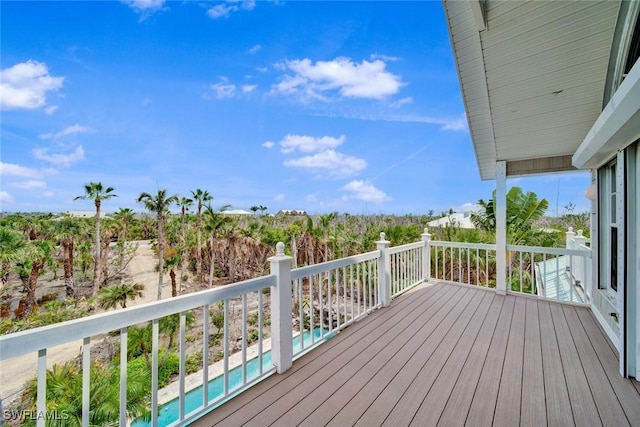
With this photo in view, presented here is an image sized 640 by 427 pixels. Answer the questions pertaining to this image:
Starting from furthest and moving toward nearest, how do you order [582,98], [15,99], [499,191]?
[15,99]
[499,191]
[582,98]

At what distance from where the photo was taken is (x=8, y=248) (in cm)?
1667

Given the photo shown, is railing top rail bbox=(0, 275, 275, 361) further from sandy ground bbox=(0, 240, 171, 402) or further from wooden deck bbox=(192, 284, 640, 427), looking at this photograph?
sandy ground bbox=(0, 240, 171, 402)

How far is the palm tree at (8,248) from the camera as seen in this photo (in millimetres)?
16344

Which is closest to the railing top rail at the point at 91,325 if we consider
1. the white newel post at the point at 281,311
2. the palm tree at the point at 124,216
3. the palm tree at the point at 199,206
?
the white newel post at the point at 281,311

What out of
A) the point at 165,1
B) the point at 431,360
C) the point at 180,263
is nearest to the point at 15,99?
the point at 165,1

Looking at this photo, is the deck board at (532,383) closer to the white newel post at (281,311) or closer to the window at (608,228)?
the window at (608,228)

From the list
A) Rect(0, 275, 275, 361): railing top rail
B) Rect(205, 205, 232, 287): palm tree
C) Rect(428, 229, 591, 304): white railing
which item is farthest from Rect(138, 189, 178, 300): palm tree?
Rect(0, 275, 275, 361): railing top rail

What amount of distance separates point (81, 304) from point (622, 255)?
2469 cm

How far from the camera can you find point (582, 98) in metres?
3.84

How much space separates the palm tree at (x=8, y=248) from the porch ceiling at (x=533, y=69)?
77.1ft

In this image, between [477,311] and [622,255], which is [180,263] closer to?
[477,311]

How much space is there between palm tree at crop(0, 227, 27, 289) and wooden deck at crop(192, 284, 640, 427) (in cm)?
2218

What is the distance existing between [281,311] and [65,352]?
789 inches

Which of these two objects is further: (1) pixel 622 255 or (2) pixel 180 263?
(2) pixel 180 263
